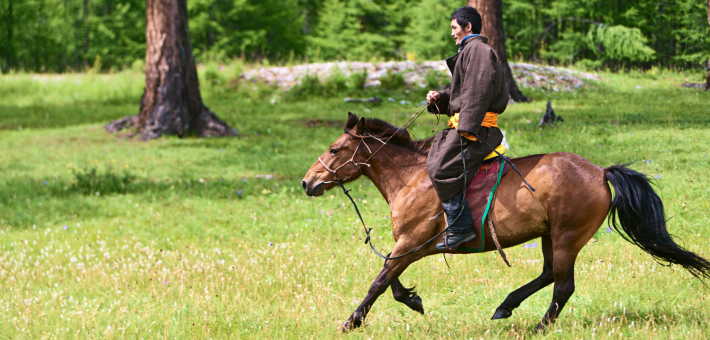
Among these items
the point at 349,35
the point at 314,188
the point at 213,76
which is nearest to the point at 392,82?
the point at 213,76

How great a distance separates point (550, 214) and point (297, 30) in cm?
4459

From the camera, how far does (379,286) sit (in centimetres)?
507

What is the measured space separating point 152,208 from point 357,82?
12721 mm

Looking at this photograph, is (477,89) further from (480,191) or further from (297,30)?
(297,30)

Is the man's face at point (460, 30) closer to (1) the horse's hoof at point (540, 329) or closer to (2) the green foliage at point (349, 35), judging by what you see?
(1) the horse's hoof at point (540, 329)

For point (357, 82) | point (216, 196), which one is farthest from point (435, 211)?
point (357, 82)

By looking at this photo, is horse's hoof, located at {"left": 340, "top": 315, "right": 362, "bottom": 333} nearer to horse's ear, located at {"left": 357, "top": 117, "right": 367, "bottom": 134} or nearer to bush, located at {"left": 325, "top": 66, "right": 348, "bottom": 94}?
horse's ear, located at {"left": 357, "top": 117, "right": 367, "bottom": 134}

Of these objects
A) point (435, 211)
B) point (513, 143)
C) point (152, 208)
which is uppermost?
point (435, 211)

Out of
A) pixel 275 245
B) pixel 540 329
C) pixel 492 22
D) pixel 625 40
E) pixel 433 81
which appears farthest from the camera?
pixel 625 40

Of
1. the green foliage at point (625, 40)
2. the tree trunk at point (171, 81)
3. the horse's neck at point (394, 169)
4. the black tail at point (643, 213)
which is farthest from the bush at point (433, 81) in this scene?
the black tail at point (643, 213)

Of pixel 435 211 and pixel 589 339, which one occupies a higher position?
pixel 435 211

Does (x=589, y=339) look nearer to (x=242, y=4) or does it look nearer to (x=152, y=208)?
(x=152, y=208)

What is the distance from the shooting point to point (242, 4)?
136 ft

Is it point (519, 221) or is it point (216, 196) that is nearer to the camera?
point (519, 221)
